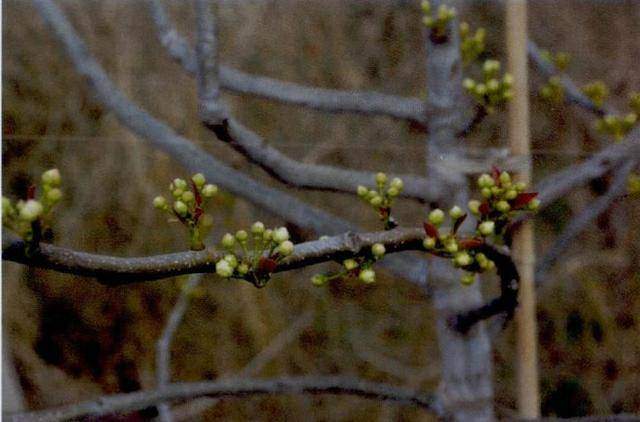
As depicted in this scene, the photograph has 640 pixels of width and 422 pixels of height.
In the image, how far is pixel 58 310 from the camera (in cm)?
164

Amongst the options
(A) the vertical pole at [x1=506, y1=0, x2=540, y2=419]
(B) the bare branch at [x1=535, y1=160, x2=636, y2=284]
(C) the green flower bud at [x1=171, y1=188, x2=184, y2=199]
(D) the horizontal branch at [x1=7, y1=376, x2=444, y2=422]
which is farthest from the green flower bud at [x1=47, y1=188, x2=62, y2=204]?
(B) the bare branch at [x1=535, y1=160, x2=636, y2=284]

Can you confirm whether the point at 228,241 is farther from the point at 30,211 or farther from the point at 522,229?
the point at 522,229

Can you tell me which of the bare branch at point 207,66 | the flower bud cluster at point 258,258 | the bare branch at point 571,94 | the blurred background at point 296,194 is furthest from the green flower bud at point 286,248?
the blurred background at point 296,194

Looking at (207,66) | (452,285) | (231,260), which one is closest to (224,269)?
(231,260)

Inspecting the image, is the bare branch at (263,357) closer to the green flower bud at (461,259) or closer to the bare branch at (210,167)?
the bare branch at (210,167)

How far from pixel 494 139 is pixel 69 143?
3.26 feet

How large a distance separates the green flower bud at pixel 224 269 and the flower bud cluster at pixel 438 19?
0.48m

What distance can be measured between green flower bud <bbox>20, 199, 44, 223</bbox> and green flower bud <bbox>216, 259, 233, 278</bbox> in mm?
115

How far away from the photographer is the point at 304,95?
3.10 ft

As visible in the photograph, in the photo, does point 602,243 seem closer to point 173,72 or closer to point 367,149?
point 367,149

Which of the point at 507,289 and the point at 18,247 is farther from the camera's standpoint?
the point at 507,289

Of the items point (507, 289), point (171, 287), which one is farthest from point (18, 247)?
point (171, 287)

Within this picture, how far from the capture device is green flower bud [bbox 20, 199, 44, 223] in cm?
39

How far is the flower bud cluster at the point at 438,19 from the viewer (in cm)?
81
